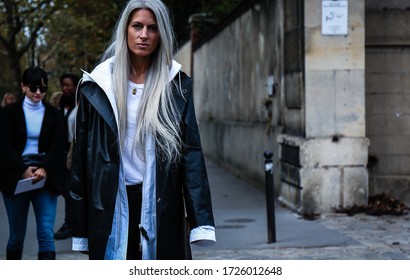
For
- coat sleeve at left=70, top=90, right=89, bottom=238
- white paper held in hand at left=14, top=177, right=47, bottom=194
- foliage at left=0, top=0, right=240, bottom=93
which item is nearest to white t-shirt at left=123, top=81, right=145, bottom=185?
coat sleeve at left=70, top=90, right=89, bottom=238

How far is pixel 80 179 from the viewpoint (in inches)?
145

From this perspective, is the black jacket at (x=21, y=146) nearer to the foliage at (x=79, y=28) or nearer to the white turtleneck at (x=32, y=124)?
the white turtleneck at (x=32, y=124)

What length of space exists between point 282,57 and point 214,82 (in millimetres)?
9538

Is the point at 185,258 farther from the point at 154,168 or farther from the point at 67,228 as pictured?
the point at 67,228

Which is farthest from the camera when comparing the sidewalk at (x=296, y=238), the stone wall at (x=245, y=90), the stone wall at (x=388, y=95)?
the stone wall at (x=245, y=90)

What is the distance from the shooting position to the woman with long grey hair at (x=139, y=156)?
3.62 m

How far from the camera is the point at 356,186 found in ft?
33.7

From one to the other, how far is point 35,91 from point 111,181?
121 inches

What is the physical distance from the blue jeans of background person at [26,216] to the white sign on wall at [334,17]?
4997 mm

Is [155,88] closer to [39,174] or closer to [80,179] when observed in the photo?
[80,179]

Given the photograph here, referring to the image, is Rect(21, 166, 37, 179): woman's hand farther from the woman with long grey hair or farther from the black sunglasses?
the woman with long grey hair

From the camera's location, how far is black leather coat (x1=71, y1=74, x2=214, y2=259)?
142 inches

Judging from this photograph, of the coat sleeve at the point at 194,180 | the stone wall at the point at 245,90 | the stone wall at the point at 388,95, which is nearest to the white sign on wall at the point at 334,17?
the stone wall at the point at 388,95

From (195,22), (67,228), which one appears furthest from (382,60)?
(195,22)
